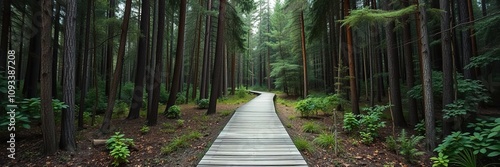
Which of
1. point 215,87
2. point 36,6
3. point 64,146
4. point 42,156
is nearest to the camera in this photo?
point 42,156

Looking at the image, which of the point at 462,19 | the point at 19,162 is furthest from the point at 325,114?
the point at 19,162

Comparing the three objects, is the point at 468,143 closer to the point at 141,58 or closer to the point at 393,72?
the point at 393,72

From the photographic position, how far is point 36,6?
7898mm

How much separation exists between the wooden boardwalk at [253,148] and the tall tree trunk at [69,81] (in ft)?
12.1

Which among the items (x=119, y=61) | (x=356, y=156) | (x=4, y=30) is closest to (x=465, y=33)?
(x=356, y=156)

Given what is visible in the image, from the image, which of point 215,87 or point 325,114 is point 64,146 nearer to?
point 215,87

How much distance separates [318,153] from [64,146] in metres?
6.34

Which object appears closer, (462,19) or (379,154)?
(379,154)

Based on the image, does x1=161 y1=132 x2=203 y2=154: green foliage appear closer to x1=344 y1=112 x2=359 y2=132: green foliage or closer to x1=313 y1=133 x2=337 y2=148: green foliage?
x1=313 y1=133 x2=337 y2=148: green foliage

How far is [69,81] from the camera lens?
546cm

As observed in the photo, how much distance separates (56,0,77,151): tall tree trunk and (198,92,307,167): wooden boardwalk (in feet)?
12.1

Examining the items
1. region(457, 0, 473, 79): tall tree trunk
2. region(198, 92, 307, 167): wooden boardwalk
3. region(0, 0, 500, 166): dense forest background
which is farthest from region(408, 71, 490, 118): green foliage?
region(198, 92, 307, 167): wooden boardwalk

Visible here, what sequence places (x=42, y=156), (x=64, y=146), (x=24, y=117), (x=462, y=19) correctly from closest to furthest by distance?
(x=24, y=117)
(x=42, y=156)
(x=64, y=146)
(x=462, y=19)

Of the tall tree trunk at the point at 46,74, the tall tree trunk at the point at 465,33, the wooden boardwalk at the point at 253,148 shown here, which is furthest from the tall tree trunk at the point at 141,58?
the tall tree trunk at the point at 465,33
